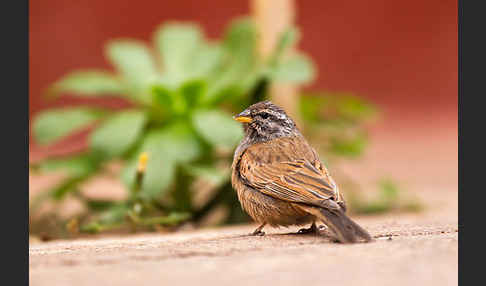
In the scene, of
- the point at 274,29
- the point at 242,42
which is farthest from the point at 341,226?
the point at 274,29

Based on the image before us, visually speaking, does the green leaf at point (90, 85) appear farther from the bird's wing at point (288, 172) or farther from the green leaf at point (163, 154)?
the bird's wing at point (288, 172)

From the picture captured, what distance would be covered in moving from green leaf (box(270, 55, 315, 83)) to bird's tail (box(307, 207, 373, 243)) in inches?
99.8

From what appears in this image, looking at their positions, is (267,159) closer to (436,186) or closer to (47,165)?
(47,165)

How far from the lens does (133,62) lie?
5.88 meters

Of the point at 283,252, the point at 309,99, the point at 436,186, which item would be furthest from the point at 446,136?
the point at 283,252

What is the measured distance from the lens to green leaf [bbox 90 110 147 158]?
5086 mm

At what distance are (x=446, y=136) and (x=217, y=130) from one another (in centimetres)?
563

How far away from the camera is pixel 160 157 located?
498 centimetres

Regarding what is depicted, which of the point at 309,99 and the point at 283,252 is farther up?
the point at 309,99

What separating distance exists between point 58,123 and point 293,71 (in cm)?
229

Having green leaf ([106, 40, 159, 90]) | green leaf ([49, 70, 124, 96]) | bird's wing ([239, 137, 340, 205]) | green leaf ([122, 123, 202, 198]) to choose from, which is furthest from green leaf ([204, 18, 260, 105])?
bird's wing ([239, 137, 340, 205])

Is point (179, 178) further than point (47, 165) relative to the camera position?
Yes

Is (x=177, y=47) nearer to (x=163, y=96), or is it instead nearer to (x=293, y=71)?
(x=163, y=96)

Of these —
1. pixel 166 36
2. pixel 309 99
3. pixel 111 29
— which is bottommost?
pixel 309 99
